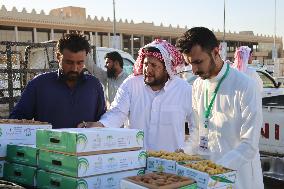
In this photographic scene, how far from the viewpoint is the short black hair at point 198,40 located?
273cm

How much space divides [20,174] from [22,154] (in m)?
0.10

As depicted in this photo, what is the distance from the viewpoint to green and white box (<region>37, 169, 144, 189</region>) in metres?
1.87

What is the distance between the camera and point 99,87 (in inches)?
134

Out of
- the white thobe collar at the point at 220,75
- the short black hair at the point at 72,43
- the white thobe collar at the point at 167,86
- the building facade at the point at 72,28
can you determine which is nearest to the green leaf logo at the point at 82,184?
the white thobe collar at the point at 220,75

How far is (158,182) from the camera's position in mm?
1716

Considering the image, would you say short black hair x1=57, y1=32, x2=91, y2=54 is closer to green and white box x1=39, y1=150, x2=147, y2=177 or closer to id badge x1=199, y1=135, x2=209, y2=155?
id badge x1=199, y1=135, x2=209, y2=155

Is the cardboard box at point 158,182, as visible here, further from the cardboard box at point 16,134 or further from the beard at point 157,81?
the beard at point 157,81

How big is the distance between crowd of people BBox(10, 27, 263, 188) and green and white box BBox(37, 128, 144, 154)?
2.05 feet

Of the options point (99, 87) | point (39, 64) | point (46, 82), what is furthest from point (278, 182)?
point (39, 64)

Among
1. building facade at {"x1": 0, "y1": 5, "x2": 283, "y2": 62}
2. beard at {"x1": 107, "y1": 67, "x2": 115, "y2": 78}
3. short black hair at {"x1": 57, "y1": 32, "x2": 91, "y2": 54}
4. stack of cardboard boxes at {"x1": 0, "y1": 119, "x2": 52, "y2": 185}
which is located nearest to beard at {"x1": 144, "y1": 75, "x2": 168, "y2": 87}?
short black hair at {"x1": 57, "y1": 32, "x2": 91, "y2": 54}

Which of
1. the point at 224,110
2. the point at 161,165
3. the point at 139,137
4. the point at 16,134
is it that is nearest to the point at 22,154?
the point at 16,134

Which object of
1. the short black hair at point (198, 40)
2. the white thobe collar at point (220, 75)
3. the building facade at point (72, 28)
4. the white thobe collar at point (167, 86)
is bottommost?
the white thobe collar at point (167, 86)

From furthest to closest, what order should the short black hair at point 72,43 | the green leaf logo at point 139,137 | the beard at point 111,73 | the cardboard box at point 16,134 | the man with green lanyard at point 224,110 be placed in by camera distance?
1. the beard at point 111,73
2. the short black hair at point 72,43
3. the man with green lanyard at point 224,110
4. the cardboard box at point 16,134
5. the green leaf logo at point 139,137

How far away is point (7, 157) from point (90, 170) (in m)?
0.61
